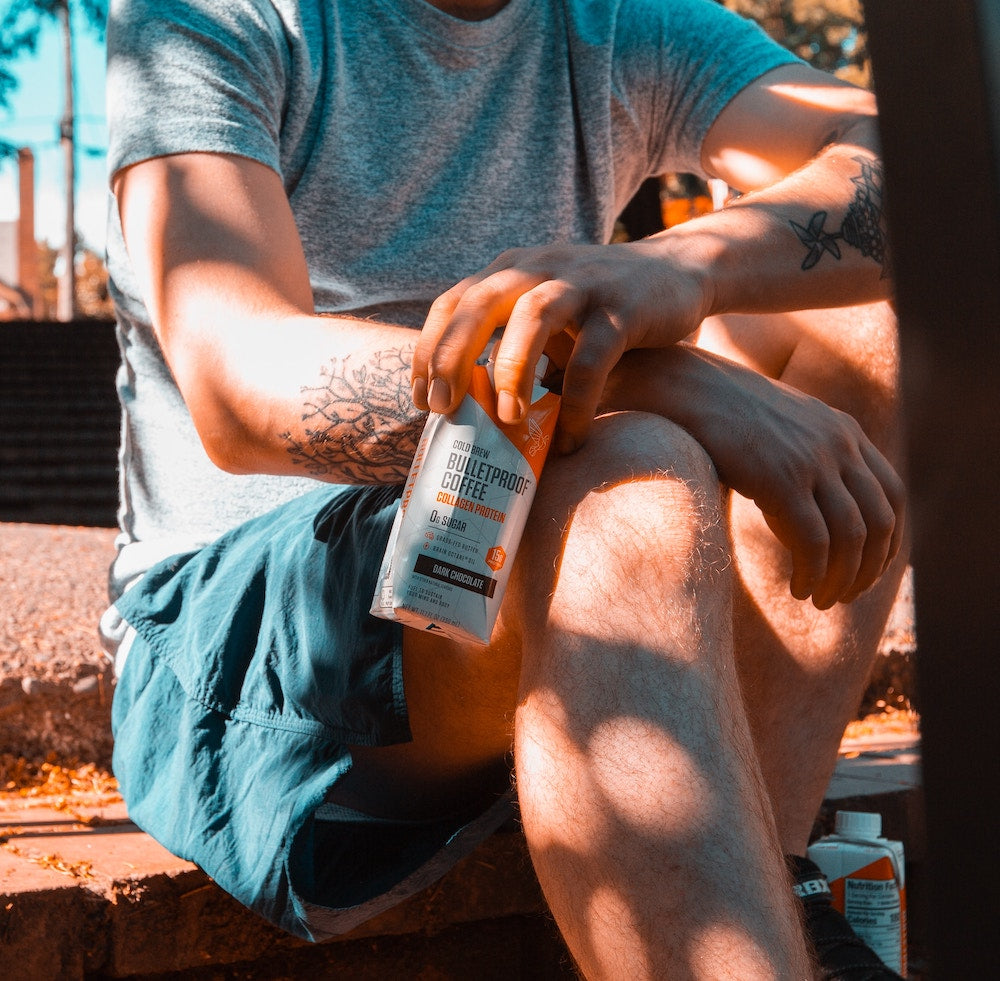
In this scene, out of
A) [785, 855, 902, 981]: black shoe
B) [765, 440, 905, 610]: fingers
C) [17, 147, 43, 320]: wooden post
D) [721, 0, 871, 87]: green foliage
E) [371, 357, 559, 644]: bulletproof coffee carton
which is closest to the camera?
[371, 357, 559, 644]: bulletproof coffee carton

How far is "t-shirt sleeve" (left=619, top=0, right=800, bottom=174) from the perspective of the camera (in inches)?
77.8

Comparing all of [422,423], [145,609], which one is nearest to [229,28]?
[422,423]

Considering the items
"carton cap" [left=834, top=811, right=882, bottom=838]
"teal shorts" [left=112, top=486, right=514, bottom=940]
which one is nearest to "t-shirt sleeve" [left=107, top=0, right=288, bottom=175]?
"teal shorts" [left=112, top=486, right=514, bottom=940]

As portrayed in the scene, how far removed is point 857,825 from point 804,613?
50 cm

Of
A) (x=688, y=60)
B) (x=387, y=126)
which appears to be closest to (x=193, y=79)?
(x=387, y=126)

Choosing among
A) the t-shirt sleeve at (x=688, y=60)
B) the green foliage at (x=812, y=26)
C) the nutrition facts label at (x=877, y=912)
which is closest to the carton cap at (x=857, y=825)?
the nutrition facts label at (x=877, y=912)

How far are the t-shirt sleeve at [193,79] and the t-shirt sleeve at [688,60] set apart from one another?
697mm

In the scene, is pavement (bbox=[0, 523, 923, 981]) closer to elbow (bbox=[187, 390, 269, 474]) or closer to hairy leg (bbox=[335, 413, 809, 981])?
hairy leg (bbox=[335, 413, 809, 981])

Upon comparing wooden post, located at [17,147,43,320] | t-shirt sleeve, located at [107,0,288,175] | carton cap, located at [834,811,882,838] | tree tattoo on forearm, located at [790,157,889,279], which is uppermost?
t-shirt sleeve, located at [107,0,288,175]

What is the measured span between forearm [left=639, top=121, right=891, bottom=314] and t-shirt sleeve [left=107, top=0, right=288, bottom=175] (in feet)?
1.99

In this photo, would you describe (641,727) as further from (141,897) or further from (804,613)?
(141,897)

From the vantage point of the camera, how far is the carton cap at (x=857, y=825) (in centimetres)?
171

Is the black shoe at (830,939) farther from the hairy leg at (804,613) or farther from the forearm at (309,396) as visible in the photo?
the forearm at (309,396)

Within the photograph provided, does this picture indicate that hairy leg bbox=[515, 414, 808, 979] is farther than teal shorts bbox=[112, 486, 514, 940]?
No
